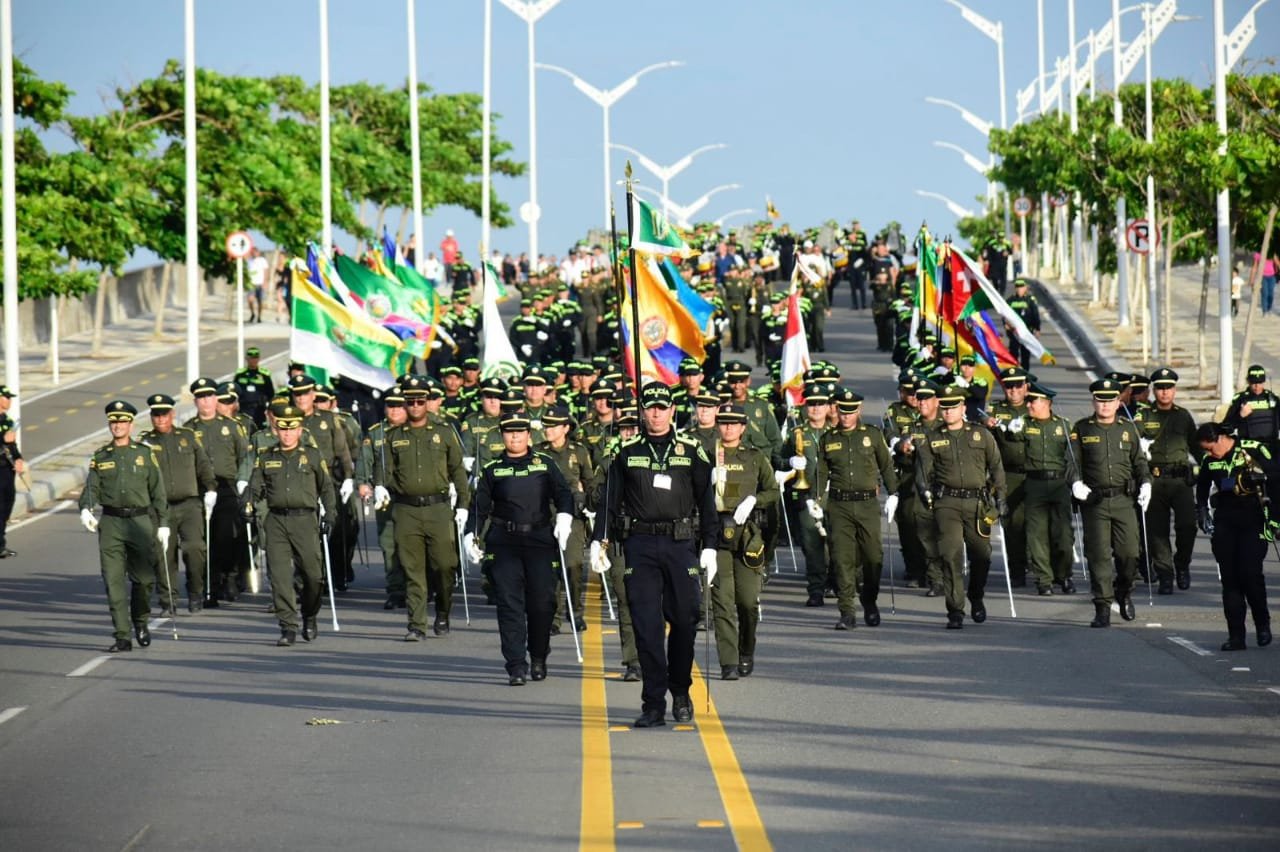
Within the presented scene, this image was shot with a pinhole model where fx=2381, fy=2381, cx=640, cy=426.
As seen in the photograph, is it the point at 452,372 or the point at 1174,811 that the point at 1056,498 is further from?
the point at 1174,811

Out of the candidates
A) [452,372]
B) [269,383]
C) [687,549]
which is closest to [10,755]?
[687,549]

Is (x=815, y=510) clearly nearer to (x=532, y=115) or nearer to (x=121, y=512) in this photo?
(x=121, y=512)

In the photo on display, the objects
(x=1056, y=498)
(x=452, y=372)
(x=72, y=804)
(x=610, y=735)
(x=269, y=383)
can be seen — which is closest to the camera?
(x=72, y=804)

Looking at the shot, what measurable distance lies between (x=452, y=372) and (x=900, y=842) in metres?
15.5

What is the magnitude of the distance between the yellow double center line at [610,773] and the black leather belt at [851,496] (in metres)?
3.08

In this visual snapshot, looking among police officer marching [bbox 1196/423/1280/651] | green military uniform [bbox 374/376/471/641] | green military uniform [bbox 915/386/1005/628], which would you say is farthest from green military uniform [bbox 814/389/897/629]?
green military uniform [bbox 374/376/471/641]

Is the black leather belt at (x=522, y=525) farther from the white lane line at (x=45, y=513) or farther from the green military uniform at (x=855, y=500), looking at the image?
the white lane line at (x=45, y=513)

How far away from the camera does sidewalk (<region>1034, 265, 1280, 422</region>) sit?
39.8 metres

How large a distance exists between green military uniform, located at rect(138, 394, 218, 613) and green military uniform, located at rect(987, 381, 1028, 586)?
6.92 metres

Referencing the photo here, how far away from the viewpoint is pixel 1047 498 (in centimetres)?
2047

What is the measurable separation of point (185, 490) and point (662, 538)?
7.63 meters

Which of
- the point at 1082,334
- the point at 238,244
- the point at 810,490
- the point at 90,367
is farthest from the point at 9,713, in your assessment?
the point at 1082,334

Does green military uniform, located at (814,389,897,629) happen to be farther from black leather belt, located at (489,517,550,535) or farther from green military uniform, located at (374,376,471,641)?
black leather belt, located at (489,517,550,535)

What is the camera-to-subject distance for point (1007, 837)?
1021 cm
